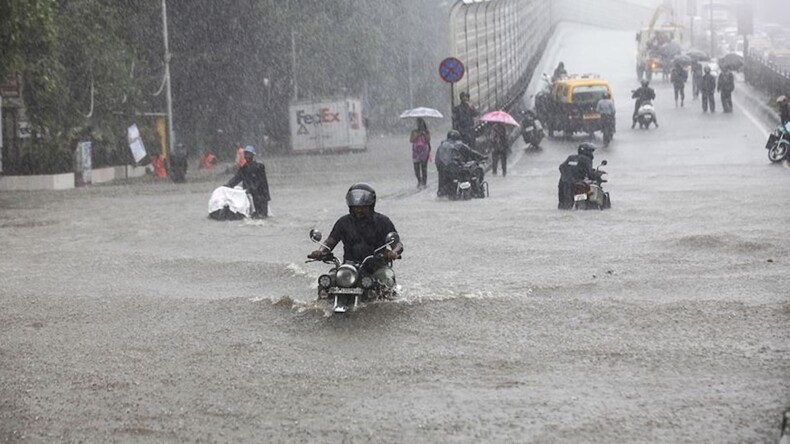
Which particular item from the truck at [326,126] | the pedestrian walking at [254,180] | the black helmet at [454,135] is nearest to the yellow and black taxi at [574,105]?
the truck at [326,126]

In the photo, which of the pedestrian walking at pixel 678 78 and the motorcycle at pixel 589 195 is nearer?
the motorcycle at pixel 589 195

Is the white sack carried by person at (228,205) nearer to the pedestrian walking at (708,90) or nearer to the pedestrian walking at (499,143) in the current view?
the pedestrian walking at (499,143)

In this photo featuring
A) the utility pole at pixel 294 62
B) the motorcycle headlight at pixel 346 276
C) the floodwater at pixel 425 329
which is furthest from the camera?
the utility pole at pixel 294 62

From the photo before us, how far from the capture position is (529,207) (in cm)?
2206

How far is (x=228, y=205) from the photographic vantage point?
21547 millimetres

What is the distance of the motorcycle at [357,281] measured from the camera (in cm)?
1133

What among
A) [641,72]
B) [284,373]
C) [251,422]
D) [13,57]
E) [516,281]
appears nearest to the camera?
[251,422]

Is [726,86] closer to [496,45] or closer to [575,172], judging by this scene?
[496,45]

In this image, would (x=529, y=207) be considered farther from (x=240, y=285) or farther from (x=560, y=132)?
(x=560, y=132)

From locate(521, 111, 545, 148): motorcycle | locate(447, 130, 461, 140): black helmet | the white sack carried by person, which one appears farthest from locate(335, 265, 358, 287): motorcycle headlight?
locate(521, 111, 545, 148): motorcycle

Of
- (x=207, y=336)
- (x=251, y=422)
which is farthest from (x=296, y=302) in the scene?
(x=251, y=422)

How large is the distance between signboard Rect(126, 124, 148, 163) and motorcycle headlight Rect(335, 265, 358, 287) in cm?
2793

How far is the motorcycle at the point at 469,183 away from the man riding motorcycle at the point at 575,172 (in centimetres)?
335

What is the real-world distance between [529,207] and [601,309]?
1010 cm
